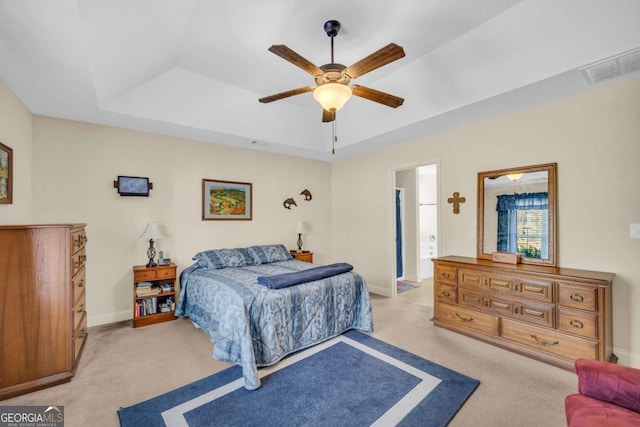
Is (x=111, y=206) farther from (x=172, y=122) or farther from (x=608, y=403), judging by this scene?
(x=608, y=403)

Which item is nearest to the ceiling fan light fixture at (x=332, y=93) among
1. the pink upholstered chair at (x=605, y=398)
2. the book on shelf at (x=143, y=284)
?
the pink upholstered chair at (x=605, y=398)

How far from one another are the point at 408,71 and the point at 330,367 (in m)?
3.11

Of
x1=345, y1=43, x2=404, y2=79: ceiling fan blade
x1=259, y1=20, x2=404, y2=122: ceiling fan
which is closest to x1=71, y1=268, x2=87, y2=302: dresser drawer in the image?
x1=259, y1=20, x2=404, y2=122: ceiling fan

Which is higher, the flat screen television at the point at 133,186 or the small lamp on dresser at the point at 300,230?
the flat screen television at the point at 133,186

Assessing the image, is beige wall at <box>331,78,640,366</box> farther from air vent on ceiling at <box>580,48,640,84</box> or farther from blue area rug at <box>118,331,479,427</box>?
blue area rug at <box>118,331,479,427</box>

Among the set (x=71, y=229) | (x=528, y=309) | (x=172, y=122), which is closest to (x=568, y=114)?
(x=528, y=309)

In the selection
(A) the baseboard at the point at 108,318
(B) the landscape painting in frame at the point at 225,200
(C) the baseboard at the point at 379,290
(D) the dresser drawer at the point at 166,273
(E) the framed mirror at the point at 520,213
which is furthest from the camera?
(C) the baseboard at the point at 379,290

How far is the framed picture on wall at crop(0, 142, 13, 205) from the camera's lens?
236cm

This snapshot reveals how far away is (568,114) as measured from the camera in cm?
281

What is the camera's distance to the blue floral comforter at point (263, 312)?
8.02ft

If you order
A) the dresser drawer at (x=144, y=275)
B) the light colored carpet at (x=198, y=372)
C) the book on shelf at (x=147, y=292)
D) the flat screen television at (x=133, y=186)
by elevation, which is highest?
the flat screen television at (x=133, y=186)

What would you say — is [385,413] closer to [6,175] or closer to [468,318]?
[468,318]

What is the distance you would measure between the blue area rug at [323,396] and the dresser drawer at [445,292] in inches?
39.2

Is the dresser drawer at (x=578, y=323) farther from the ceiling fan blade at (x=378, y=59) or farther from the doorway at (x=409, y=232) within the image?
the doorway at (x=409, y=232)
